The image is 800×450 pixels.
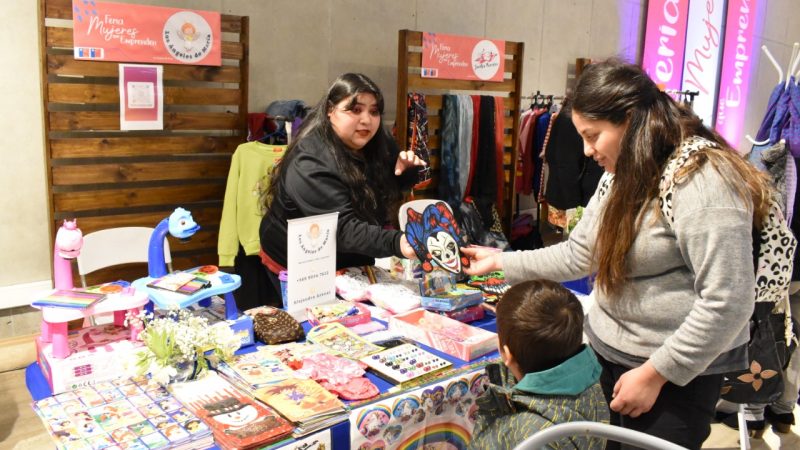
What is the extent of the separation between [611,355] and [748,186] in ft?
1.82

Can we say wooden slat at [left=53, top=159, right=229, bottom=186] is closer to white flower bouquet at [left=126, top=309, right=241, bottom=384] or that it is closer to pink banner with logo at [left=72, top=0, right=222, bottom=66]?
pink banner with logo at [left=72, top=0, right=222, bottom=66]

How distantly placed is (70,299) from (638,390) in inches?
59.1

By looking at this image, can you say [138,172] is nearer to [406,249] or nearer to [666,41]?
[406,249]

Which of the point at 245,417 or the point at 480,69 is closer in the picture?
the point at 245,417

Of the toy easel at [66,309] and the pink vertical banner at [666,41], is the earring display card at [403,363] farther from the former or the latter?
the pink vertical banner at [666,41]

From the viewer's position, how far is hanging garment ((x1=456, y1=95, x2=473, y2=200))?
5180mm

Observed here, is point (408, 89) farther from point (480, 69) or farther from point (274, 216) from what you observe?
point (274, 216)

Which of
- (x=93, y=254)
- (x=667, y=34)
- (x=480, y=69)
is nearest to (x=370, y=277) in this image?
(x=93, y=254)

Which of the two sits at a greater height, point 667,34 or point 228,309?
point 667,34

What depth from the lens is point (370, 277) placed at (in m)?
2.60

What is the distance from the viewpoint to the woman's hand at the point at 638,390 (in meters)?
1.58

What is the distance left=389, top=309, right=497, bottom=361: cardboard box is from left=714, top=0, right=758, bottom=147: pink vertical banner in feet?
22.6

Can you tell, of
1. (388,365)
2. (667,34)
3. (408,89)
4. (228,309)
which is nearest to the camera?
(388,365)

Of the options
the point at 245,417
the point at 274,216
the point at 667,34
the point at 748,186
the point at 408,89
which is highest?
the point at 667,34
